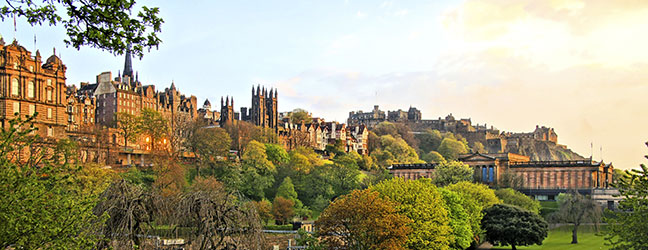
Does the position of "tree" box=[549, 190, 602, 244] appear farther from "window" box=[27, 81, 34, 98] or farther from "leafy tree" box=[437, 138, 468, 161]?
"leafy tree" box=[437, 138, 468, 161]

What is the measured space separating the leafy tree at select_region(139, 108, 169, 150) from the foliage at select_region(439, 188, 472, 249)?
155ft

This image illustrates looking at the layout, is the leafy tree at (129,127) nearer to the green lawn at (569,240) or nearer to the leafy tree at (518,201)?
the leafy tree at (518,201)

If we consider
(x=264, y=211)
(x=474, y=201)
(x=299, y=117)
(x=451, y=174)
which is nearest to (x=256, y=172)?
(x=264, y=211)

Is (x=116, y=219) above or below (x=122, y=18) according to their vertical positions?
below

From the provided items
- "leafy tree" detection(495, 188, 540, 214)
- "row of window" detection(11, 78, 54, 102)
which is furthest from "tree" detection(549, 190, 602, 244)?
"row of window" detection(11, 78, 54, 102)

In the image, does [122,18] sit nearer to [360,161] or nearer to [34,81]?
[34,81]

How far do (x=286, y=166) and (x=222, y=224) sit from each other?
6866 centimetres

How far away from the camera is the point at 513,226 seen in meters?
57.8

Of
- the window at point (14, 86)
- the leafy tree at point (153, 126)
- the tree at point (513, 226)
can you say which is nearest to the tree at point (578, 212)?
the tree at point (513, 226)

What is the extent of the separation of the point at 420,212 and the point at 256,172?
43.2 metres

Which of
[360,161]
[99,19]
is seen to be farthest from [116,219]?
[360,161]

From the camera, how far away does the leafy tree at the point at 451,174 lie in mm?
92312

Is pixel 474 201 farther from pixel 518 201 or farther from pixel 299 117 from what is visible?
pixel 299 117

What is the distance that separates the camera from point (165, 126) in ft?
298
